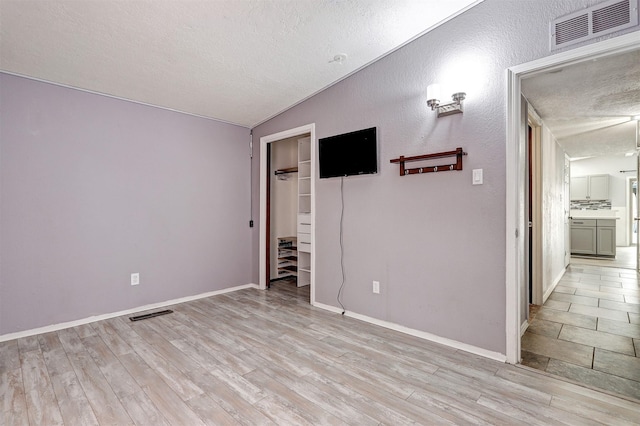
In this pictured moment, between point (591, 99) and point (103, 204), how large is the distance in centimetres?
526

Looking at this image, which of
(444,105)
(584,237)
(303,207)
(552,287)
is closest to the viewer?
(444,105)

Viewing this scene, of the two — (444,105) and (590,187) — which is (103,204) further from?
(590,187)

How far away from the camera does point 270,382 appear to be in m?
2.03

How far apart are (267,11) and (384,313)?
111 inches

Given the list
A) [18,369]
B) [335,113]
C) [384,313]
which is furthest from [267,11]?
[18,369]

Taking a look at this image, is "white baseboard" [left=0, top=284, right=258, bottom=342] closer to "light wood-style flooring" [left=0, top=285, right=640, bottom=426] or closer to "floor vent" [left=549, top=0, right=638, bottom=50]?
"light wood-style flooring" [left=0, top=285, right=640, bottom=426]

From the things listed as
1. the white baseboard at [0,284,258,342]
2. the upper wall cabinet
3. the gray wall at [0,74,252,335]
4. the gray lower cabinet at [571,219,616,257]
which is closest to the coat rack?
the gray wall at [0,74,252,335]

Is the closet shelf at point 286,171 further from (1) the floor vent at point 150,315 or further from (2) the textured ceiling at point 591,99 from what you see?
(2) the textured ceiling at point 591,99

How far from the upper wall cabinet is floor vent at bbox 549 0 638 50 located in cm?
792

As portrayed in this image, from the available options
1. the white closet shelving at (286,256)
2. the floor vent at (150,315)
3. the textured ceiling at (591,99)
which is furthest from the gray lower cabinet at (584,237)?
the floor vent at (150,315)

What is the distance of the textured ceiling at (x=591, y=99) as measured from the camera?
2471 mm

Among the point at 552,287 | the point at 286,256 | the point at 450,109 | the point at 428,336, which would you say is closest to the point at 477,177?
the point at 450,109

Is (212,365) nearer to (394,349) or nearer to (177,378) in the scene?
(177,378)

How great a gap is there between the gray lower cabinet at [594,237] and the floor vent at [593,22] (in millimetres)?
6364
